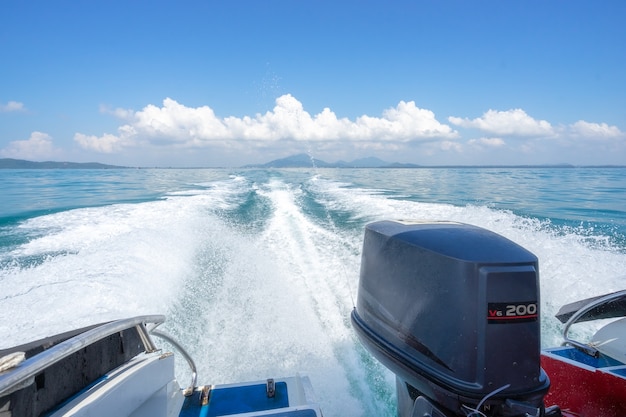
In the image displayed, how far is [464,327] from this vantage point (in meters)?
1.27

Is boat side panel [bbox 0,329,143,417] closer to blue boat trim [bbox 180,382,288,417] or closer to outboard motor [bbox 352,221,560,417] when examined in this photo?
blue boat trim [bbox 180,382,288,417]

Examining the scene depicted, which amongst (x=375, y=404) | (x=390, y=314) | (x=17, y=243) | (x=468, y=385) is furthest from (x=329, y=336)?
(x=17, y=243)

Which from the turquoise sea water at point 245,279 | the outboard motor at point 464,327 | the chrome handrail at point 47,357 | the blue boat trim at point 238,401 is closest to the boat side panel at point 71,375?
the chrome handrail at point 47,357

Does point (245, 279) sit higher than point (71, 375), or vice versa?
point (71, 375)

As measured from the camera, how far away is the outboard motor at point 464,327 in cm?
121


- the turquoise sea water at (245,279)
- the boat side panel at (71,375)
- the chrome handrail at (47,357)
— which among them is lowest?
the turquoise sea water at (245,279)

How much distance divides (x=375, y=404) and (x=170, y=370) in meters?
1.30

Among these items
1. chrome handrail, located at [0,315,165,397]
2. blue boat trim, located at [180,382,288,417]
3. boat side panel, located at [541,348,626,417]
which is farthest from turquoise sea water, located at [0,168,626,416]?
chrome handrail, located at [0,315,165,397]

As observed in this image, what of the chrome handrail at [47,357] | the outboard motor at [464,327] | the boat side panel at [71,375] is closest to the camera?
the chrome handrail at [47,357]

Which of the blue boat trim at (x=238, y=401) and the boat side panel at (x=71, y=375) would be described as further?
the blue boat trim at (x=238, y=401)

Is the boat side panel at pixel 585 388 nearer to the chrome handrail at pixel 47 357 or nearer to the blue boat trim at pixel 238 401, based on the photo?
the blue boat trim at pixel 238 401

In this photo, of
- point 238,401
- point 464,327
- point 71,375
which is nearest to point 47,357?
point 71,375

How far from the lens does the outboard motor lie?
1212mm

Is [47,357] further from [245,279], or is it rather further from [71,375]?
[245,279]
